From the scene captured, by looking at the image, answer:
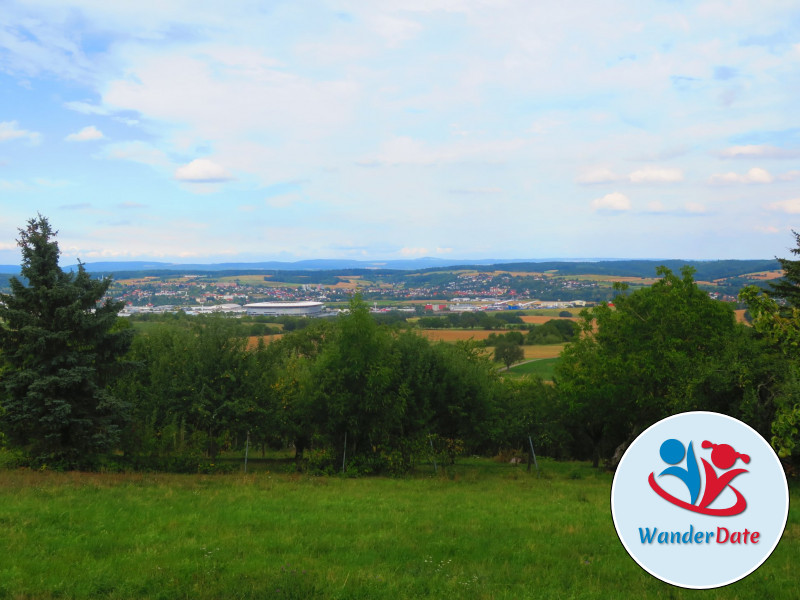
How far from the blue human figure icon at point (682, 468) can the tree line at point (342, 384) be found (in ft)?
30.2

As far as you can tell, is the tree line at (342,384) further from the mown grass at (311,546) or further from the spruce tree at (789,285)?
the mown grass at (311,546)

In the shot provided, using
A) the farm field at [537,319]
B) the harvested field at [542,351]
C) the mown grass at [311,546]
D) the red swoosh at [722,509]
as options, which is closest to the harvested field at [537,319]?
the farm field at [537,319]

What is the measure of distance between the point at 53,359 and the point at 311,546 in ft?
46.0

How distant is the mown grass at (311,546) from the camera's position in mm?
8141

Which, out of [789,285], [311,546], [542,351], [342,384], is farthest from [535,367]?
[311,546]

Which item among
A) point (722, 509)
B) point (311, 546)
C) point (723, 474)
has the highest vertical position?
point (723, 474)

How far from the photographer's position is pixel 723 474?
5562 millimetres

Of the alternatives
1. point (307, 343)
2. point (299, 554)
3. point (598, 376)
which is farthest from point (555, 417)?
point (307, 343)

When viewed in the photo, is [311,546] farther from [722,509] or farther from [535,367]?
[535,367]

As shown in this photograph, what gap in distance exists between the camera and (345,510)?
46.3 ft

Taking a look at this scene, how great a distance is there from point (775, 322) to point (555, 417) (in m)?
21.6

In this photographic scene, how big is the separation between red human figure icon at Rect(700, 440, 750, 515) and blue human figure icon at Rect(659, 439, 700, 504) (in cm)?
9

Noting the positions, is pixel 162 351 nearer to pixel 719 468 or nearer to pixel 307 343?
pixel 719 468

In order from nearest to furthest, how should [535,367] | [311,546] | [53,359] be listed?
[311,546] → [53,359] → [535,367]
